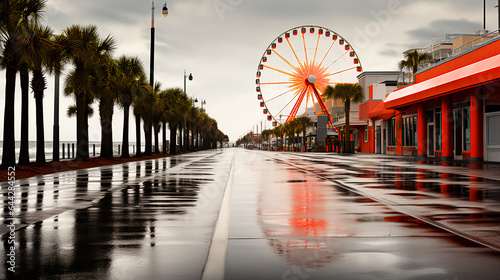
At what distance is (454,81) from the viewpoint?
3123 centimetres

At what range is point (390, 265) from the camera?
17.2 ft

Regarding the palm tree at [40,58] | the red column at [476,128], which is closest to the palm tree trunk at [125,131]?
the palm tree at [40,58]

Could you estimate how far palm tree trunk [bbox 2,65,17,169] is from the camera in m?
21.6

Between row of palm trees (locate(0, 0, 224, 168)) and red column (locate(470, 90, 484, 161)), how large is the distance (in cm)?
2329

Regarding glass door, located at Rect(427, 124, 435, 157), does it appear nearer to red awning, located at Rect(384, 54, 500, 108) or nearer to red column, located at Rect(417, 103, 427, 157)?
red column, located at Rect(417, 103, 427, 157)

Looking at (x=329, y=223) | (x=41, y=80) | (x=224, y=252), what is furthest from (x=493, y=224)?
(x=41, y=80)

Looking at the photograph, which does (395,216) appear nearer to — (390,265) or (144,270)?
(390,265)

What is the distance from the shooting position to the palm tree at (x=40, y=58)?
21688 millimetres

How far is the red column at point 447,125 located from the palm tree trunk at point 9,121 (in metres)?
27.7

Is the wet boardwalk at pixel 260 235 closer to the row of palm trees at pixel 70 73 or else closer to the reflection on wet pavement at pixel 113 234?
the reflection on wet pavement at pixel 113 234

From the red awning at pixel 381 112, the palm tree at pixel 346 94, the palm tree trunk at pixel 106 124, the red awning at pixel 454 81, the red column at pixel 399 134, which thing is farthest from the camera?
the palm tree at pixel 346 94

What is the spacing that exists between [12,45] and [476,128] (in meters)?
26.1

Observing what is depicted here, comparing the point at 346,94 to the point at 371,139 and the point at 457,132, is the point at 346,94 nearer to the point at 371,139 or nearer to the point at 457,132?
the point at 371,139

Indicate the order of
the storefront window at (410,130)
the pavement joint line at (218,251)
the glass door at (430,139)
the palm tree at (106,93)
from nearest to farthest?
the pavement joint line at (218,251)
the palm tree at (106,93)
the glass door at (430,139)
the storefront window at (410,130)
